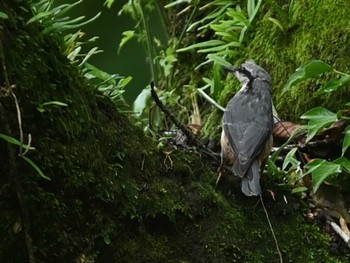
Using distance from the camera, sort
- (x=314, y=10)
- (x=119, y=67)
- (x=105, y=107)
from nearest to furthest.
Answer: (x=105, y=107), (x=314, y=10), (x=119, y=67)

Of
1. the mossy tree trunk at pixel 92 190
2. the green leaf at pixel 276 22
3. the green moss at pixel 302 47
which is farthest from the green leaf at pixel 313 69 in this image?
the green leaf at pixel 276 22

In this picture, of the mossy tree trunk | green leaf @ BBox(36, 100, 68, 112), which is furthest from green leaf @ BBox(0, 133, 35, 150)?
green leaf @ BBox(36, 100, 68, 112)

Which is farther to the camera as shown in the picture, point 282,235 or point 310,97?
point 310,97

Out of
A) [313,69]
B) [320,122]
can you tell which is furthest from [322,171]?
[313,69]

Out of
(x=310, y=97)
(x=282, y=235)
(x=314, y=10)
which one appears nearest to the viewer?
(x=282, y=235)

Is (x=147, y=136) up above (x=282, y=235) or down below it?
above

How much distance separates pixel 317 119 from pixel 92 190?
43.9 inches

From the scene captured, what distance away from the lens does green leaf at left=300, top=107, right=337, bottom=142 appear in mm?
2961

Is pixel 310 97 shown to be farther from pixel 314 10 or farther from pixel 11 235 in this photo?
pixel 11 235

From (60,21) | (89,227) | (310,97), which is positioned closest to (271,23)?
(310,97)

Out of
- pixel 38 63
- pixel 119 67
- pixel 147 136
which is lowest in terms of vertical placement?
pixel 119 67

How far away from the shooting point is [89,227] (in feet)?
7.77

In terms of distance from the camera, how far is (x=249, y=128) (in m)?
3.51

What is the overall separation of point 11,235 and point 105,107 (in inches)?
28.6
